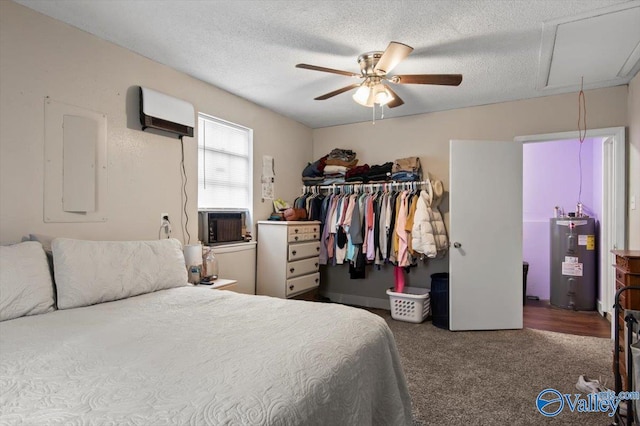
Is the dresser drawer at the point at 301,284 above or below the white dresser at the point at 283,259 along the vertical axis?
below

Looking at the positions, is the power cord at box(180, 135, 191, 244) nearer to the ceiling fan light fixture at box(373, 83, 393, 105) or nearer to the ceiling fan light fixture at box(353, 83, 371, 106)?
the ceiling fan light fixture at box(353, 83, 371, 106)

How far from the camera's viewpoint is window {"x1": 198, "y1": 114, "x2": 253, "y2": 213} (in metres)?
3.41

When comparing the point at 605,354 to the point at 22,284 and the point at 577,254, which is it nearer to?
the point at 577,254

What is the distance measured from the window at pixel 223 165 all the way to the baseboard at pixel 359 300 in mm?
1783

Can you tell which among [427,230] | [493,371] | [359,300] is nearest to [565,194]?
[427,230]

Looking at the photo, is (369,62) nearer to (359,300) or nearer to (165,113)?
(165,113)

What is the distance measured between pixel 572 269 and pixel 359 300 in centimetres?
277

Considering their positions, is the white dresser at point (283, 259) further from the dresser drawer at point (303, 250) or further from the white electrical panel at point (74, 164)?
the white electrical panel at point (74, 164)

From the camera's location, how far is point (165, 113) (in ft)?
9.24

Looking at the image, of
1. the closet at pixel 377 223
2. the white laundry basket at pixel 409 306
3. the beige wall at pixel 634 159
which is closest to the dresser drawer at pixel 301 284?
the closet at pixel 377 223

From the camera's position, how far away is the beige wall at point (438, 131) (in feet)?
11.3

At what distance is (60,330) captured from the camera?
150cm

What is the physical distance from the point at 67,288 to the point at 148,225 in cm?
96

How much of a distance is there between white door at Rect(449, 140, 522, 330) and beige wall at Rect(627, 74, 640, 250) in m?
0.88
